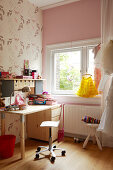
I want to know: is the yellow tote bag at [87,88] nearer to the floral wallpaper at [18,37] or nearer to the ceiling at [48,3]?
the floral wallpaper at [18,37]

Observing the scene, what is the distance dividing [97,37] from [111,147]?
6.80ft

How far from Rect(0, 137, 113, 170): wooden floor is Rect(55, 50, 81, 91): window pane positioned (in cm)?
134

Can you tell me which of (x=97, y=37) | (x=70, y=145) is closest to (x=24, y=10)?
(x=97, y=37)

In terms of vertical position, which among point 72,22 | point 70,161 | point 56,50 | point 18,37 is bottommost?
point 70,161

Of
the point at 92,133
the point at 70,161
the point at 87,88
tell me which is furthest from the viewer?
the point at 87,88

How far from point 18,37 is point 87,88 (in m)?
1.65

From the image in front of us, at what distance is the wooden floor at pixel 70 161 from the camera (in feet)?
7.47

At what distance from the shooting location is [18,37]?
318 centimetres

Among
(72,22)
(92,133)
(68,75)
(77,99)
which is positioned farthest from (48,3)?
(92,133)

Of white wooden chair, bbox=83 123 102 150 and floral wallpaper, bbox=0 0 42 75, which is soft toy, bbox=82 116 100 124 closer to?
white wooden chair, bbox=83 123 102 150

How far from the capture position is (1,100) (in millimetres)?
2777

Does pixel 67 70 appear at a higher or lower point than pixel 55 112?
higher

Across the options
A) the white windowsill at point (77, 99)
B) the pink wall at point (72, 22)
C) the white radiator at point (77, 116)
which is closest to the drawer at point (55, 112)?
the white radiator at point (77, 116)

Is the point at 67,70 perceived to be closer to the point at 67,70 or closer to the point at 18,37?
the point at 67,70
